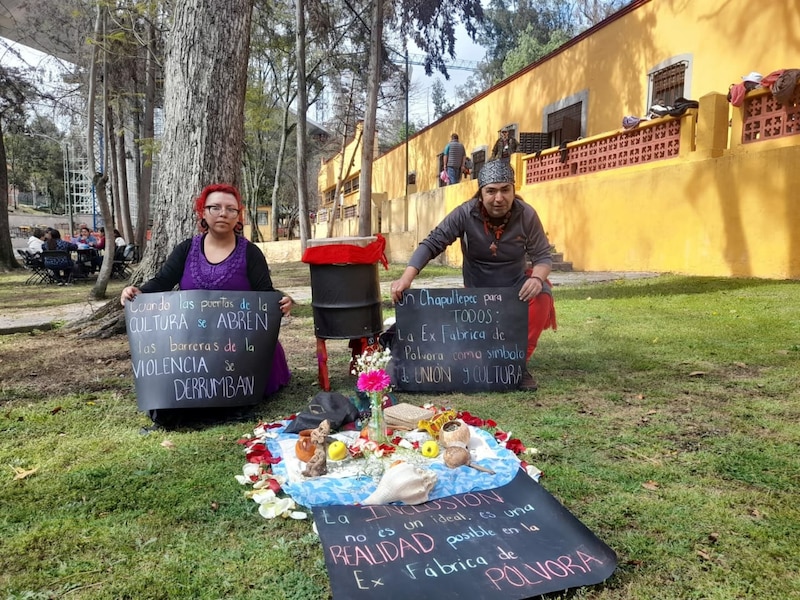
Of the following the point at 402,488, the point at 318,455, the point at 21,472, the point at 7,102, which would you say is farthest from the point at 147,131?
the point at 402,488

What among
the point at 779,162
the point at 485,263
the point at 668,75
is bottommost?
the point at 485,263

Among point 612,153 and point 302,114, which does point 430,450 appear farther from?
point 302,114

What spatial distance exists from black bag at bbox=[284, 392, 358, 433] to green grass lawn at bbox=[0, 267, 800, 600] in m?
0.35

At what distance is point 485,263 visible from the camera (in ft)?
13.6

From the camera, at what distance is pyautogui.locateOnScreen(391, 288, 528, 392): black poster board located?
3.88 metres

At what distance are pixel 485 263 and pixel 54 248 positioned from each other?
504 inches

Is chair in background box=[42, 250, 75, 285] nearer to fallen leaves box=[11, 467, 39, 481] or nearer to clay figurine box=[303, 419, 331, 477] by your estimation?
fallen leaves box=[11, 467, 39, 481]

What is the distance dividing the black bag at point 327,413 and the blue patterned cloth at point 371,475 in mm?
223

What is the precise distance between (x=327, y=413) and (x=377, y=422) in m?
0.45

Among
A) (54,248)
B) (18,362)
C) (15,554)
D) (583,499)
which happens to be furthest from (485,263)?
(54,248)

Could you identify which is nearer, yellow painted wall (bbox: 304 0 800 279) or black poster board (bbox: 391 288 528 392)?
black poster board (bbox: 391 288 528 392)

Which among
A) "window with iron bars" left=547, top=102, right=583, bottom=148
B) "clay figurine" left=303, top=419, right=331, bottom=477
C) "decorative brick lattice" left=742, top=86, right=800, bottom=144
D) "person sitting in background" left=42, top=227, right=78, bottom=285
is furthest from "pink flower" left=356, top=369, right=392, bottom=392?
"person sitting in background" left=42, top=227, right=78, bottom=285

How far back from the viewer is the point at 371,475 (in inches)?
102

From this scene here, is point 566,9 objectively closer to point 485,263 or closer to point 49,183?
point 485,263
